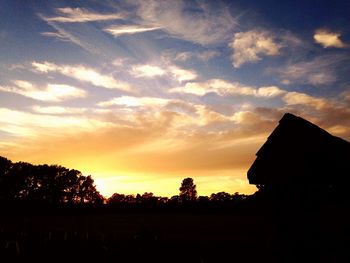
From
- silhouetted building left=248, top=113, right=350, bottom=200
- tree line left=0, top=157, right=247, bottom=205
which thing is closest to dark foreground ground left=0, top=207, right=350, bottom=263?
silhouetted building left=248, top=113, right=350, bottom=200

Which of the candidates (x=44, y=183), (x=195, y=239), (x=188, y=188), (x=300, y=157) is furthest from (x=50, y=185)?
(x=300, y=157)

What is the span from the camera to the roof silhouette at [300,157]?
6.22 m

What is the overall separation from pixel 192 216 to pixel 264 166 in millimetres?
47205

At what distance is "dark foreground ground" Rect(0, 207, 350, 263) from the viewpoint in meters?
6.14

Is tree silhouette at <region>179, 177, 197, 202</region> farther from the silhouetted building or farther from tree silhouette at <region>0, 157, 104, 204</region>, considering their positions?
the silhouetted building

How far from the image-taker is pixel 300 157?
6633mm

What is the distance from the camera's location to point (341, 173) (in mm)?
6086

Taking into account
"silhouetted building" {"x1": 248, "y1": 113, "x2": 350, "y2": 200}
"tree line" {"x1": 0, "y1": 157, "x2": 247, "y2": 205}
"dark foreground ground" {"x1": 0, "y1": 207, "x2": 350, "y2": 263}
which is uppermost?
"tree line" {"x1": 0, "y1": 157, "x2": 247, "y2": 205}

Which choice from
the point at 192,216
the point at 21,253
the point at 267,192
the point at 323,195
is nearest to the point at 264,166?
the point at 267,192

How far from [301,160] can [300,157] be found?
0.26 ft

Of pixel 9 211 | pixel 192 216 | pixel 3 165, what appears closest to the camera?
pixel 192 216

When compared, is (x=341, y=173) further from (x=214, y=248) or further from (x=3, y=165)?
(x=3, y=165)

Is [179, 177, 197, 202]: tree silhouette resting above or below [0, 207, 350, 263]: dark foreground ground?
above

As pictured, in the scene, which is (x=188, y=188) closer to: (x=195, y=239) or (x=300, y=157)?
(x=195, y=239)
